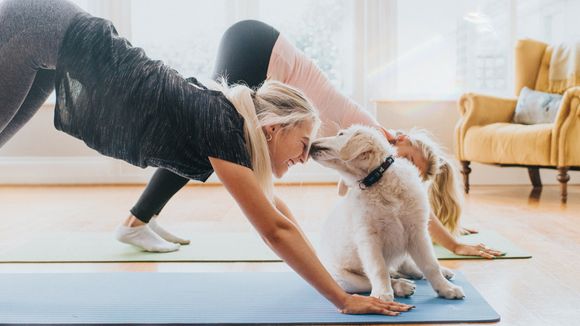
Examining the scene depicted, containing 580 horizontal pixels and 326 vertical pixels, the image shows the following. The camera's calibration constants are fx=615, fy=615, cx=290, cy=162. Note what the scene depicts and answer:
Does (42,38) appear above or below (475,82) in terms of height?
above

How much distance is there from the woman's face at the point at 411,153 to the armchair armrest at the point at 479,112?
2271 mm

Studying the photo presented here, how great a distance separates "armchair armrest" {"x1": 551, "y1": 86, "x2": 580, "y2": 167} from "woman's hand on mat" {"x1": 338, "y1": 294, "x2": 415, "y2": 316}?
2580 millimetres

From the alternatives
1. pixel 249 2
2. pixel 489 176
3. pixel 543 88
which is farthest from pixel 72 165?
pixel 543 88

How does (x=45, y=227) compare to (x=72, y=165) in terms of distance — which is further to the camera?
(x=72, y=165)

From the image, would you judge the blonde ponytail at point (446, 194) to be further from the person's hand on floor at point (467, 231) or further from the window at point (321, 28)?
the window at point (321, 28)

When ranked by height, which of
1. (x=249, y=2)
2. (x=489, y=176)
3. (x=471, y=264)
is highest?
(x=249, y=2)

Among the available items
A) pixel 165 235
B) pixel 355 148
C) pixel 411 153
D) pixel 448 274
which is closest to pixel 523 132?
pixel 411 153

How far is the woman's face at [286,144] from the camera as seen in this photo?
1589mm

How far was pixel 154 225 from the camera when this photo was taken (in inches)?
104

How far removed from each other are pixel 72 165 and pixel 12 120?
339 centimetres

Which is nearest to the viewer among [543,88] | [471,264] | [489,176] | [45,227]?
[471,264]

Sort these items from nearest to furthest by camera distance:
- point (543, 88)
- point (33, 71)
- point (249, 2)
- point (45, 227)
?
1. point (33, 71)
2. point (45, 227)
3. point (543, 88)
4. point (249, 2)

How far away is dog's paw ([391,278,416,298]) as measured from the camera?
5.77ft

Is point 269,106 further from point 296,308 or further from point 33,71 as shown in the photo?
A: point 33,71
